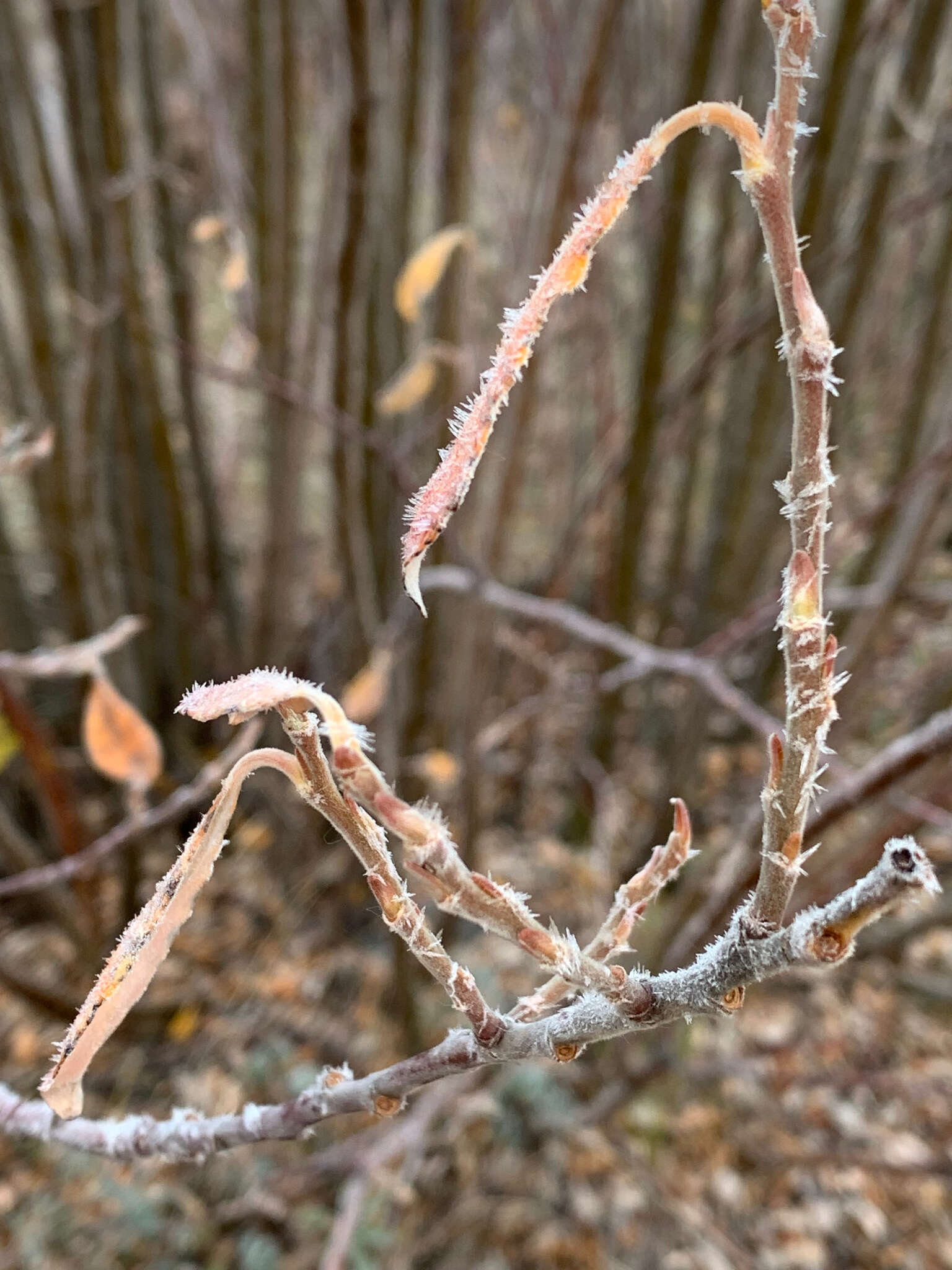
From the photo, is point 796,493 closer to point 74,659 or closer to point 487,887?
point 487,887

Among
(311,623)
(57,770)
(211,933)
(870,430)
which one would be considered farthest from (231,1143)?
(870,430)

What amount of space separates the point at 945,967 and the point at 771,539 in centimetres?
66

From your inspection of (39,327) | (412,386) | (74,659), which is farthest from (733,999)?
(39,327)

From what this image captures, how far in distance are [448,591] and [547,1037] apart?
2.82ft

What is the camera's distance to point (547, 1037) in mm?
213

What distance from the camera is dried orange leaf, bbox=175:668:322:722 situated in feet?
0.56

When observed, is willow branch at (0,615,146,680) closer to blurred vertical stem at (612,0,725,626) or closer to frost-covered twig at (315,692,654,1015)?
frost-covered twig at (315,692,654,1015)

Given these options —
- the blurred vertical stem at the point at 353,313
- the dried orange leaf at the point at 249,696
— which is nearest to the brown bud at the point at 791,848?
the dried orange leaf at the point at 249,696

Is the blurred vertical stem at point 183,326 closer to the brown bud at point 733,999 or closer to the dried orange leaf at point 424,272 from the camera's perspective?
the dried orange leaf at point 424,272

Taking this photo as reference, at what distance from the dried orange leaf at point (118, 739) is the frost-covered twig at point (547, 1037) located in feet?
0.75

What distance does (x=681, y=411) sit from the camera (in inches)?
41.4

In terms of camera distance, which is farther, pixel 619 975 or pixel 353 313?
pixel 353 313

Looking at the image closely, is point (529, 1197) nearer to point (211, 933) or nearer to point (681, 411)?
point (211, 933)

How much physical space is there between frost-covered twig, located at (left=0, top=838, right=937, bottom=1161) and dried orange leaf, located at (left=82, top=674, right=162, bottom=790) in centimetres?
23
